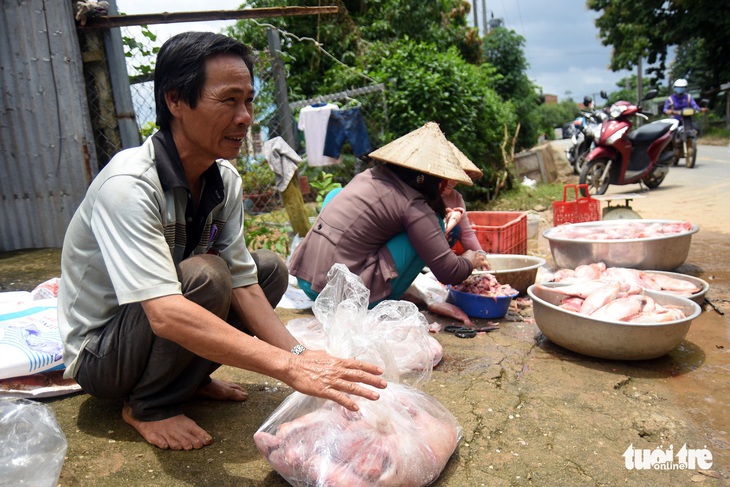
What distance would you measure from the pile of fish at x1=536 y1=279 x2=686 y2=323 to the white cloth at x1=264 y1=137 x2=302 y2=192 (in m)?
2.49

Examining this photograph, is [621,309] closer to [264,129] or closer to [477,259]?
[477,259]

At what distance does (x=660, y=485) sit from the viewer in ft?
5.84

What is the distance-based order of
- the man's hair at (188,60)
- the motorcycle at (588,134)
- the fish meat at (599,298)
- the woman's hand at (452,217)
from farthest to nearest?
1. the motorcycle at (588,134)
2. the woman's hand at (452,217)
3. the fish meat at (599,298)
4. the man's hair at (188,60)

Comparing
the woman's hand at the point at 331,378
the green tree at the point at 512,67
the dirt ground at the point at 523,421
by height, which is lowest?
the dirt ground at the point at 523,421

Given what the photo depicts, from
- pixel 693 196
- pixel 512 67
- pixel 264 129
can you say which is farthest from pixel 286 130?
pixel 512 67

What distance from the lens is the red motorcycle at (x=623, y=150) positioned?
8.43 meters

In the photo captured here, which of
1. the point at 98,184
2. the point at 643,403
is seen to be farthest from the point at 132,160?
the point at 643,403

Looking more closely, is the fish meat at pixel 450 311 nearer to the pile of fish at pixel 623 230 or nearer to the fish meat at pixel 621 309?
the fish meat at pixel 621 309

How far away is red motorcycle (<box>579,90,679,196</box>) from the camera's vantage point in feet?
27.7

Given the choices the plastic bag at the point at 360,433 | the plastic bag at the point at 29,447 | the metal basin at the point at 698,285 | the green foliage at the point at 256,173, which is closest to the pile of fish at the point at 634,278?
the metal basin at the point at 698,285

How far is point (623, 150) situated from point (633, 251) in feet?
17.4

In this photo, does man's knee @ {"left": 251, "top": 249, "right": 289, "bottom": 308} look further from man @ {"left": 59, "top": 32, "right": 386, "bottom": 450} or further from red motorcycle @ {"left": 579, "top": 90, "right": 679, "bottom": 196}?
red motorcycle @ {"left": 579, "top": 90, "right": 679, "bottom": 196}

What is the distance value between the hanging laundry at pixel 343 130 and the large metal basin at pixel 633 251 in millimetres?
3106

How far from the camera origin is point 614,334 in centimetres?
260
